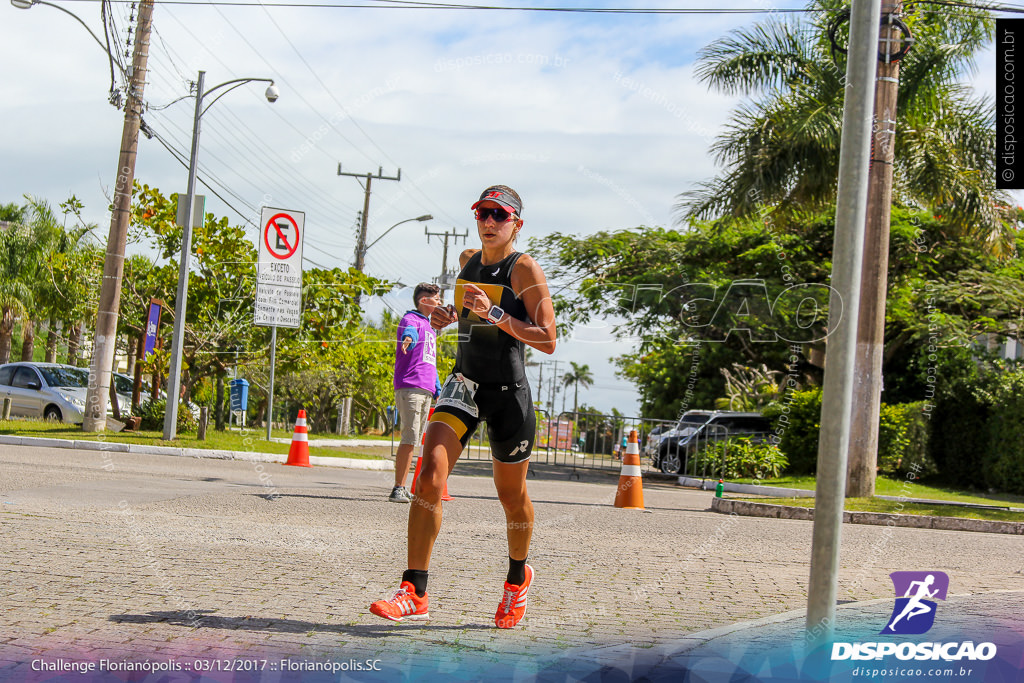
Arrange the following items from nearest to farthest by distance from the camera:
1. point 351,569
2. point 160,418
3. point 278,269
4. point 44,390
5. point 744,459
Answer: point 351,569 < point 278,269 < point 744,459 < point 160,418 < point 44,390

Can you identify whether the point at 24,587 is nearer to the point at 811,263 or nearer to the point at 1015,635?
the point at 1015,635

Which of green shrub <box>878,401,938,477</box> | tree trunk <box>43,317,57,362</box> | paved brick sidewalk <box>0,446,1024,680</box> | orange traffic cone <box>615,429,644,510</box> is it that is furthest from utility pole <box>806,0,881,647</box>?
tree trunk <box>43,317,57,362</box>

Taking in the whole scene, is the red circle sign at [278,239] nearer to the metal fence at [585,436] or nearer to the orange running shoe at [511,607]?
the metal fence at [585,436]

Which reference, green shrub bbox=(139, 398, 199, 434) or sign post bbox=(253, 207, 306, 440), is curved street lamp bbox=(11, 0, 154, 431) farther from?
sign post bbox=(253, 207, 306, 440)

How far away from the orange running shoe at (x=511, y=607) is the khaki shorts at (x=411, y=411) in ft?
13.4

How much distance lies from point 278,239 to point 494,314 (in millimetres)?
14039

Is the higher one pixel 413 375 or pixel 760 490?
pixel 413 375

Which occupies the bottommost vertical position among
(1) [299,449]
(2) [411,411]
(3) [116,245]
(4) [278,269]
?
(1) [299,449]

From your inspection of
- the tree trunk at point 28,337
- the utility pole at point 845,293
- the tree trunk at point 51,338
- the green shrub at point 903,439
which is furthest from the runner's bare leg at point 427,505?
the tree trunk at point 51,338

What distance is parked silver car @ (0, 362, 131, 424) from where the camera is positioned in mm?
20969

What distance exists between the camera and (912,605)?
13.7 ft

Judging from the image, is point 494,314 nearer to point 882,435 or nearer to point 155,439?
point 155,439

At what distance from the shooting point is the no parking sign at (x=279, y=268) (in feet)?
57.3

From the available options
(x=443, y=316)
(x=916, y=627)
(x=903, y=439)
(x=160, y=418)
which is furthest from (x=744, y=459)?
(x=443, y=316)
